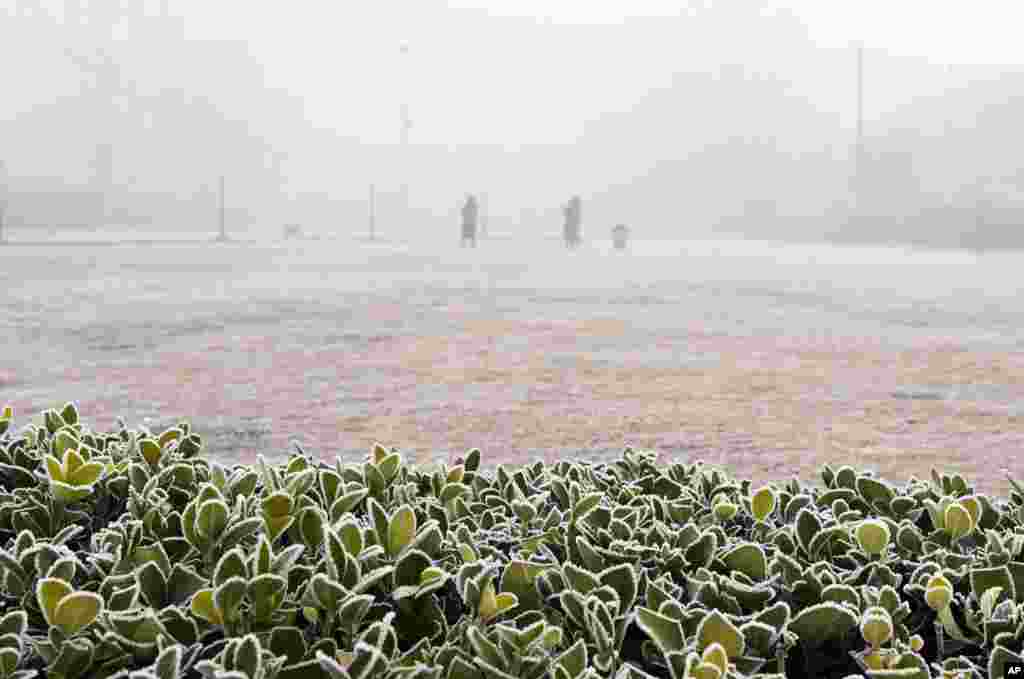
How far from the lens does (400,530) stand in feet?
→ 6.05

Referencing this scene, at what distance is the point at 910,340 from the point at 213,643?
9.90 meters

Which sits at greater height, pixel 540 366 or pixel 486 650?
pixel 486 650

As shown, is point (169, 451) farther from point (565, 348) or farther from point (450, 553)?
point (565, 348)

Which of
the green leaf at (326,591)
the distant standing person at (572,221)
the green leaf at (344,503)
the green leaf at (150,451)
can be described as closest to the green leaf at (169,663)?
the green leaf at (326,591)

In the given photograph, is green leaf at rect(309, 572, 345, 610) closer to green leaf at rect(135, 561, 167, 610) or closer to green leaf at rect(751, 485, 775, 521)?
green leaf at rect(135, 561, 167, 610)

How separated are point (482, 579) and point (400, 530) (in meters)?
0.21

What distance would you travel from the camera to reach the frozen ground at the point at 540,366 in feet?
19.0

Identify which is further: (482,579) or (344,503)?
(344,503)

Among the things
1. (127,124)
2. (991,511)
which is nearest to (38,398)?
(991,511)

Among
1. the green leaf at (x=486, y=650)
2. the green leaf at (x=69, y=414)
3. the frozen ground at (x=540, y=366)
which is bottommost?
the frozen ground at (x=540, y=366)

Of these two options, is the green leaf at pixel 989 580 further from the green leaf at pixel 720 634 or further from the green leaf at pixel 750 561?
the green leaf at pixel 720 634

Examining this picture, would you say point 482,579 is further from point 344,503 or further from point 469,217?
point 469,217

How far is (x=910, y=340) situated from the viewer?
10.4 m

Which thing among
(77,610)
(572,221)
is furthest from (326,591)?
(572,221)
